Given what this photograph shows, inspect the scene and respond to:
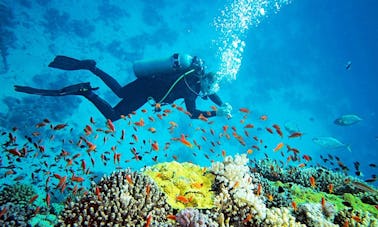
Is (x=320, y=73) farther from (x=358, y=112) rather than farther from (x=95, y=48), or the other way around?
(x=95, y=48)

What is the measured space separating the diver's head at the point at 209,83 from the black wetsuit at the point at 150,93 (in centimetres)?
30

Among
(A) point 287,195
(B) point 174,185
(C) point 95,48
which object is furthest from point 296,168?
(C) point 95,48

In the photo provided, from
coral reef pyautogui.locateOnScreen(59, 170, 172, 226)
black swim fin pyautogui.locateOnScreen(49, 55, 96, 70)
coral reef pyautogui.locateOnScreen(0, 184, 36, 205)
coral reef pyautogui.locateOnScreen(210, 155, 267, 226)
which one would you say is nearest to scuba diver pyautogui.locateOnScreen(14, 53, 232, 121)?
black swim fin pyautogui.locateOnScreen(49, 55, 96, 70)

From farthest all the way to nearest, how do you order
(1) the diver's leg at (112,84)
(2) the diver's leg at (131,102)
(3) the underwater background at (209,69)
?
1. (3) the underwater background at (209,69)
2. (1) the diver's leg at (112,84)
3. (2) the diver's leg at (131,102)

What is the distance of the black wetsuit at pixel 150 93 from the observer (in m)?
10.9

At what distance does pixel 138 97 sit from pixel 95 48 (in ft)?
101

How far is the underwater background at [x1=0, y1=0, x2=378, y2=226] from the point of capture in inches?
1016

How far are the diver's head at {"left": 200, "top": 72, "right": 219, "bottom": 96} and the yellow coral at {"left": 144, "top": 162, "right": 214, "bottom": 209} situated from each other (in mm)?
5039

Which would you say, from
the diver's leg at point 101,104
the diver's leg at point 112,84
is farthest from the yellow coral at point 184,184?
the diver's leg at point 112,84

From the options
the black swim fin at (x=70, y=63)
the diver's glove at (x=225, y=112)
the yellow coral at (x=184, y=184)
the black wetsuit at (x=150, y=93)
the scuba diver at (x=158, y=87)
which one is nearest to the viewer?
the yellow coral at (x=184, y=184)

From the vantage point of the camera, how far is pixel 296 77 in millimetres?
60625

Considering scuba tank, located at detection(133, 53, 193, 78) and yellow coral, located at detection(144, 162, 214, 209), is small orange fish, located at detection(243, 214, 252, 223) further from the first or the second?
scuba tank, located at detection(133, 53, 193, 78)

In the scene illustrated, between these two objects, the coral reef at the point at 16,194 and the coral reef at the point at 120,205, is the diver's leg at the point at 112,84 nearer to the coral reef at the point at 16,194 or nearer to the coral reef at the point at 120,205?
the coral reef at the point at 16,194

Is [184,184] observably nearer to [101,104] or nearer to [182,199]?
[182,199]
